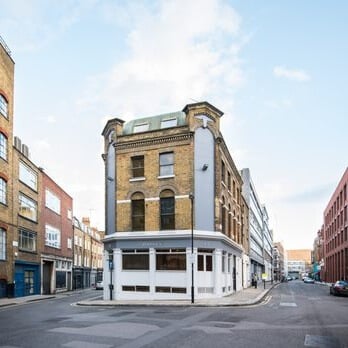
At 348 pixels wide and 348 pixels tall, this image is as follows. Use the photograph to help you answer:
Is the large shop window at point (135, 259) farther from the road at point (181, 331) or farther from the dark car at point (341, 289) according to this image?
the dark car at point (341, 289)

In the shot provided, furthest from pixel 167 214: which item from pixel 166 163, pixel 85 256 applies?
pixel 85 256

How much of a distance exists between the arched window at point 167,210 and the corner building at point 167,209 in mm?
68

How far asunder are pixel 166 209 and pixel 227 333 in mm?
18594

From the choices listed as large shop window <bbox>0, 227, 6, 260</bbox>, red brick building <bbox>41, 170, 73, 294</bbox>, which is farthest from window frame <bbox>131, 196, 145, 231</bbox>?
red brick building <bbox>41, 170, 73, 294</bbox>

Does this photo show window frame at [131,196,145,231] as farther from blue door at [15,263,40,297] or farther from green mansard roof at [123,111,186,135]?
blue door at [15,263,40,297]

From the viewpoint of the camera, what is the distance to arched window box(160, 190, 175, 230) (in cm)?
3297

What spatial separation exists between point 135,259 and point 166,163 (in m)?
6.92

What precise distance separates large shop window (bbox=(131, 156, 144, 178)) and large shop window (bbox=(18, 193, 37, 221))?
12.5 metres

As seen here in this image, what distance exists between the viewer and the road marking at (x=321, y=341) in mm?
12570

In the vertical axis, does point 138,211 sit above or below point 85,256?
above

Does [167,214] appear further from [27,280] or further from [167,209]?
[27,280]

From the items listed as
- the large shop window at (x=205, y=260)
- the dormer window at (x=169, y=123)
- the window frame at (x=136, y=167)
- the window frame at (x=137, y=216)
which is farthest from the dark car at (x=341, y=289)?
the dormer window at (x=169, y=123)

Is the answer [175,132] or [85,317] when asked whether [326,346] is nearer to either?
[85,317]

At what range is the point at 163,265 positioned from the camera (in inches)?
1281
